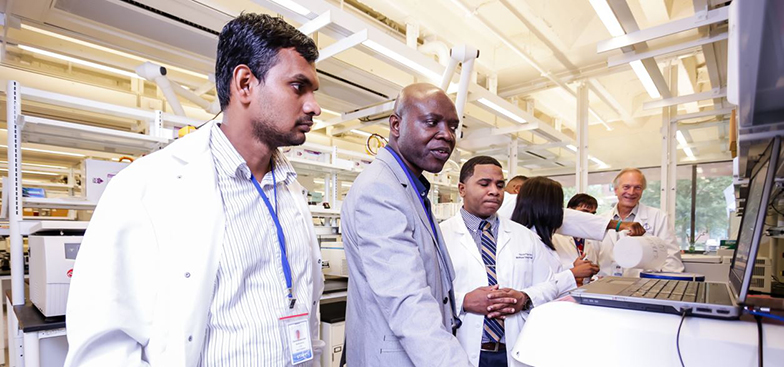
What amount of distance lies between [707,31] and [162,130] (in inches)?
153

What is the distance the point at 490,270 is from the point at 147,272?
119cm

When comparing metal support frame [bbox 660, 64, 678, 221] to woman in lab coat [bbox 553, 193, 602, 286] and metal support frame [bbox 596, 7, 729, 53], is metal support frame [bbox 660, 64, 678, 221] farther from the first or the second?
metal support frame [bbox 596, 7, 729, 53]

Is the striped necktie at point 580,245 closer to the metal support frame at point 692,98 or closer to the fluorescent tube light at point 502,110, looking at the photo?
the fluorescent tube light at point 502,110

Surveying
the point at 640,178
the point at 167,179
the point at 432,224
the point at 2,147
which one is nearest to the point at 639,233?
the point at 640,178

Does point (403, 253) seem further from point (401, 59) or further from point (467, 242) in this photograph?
point (401, 59)

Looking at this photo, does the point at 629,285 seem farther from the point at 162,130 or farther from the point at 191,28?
the point at 191,28

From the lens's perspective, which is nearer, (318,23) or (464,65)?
(318,23)

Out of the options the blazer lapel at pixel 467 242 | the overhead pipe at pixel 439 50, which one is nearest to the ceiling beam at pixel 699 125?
the overhead pipe at pixel 439 50

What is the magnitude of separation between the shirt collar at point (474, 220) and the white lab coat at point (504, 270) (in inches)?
1.1

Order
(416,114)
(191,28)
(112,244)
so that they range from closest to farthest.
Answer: (112,244) < (416,114) < (191,28)

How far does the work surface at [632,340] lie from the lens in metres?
0.64

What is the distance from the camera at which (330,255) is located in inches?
125

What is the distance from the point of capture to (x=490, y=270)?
5.15ft

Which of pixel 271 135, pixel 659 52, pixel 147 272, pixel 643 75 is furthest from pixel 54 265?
pixel 643 75
